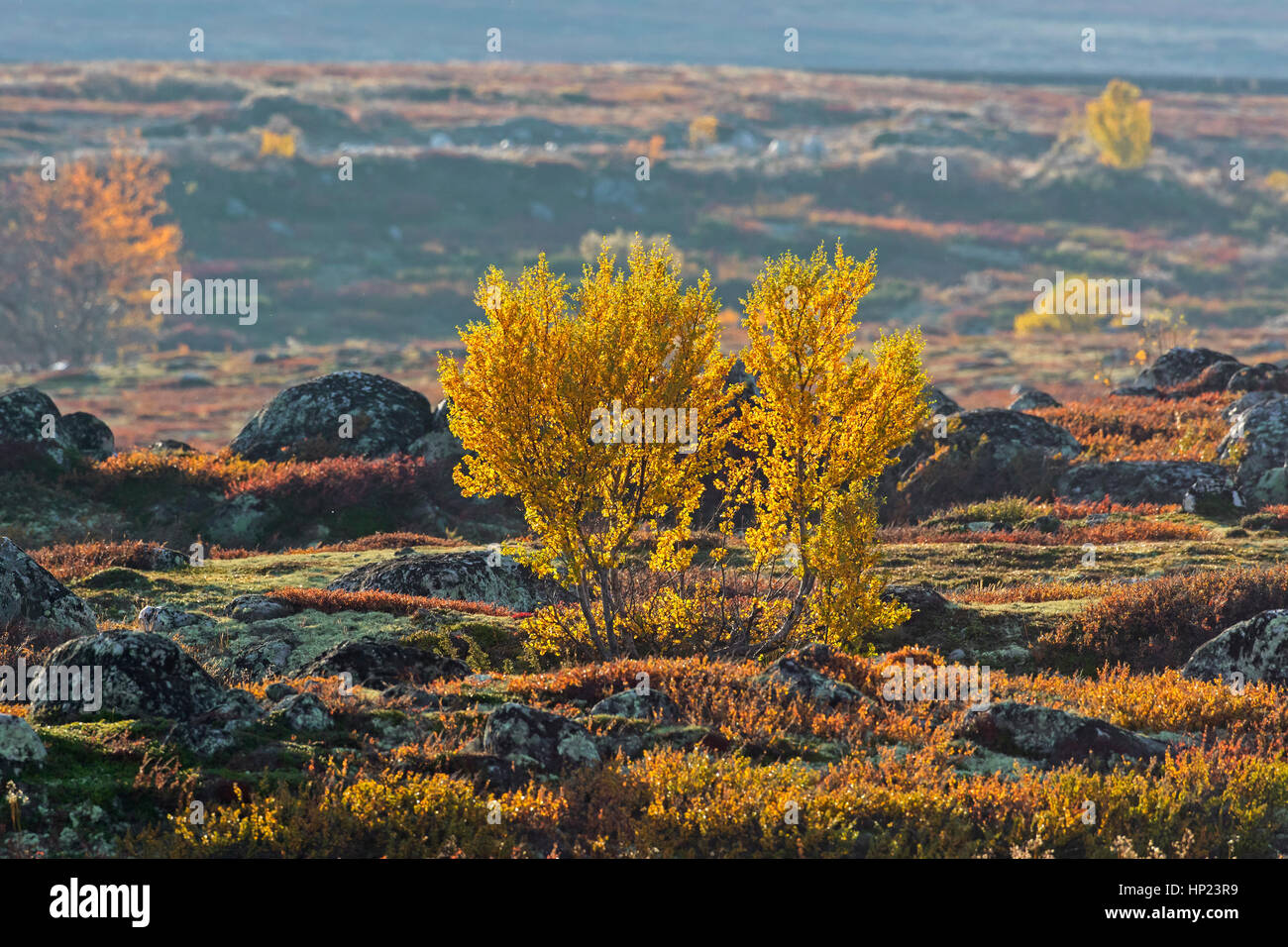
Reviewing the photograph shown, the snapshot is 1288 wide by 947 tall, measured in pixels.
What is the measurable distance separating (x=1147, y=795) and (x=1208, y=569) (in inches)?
436

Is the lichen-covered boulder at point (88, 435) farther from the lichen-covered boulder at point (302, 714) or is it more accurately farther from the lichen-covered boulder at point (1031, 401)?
the lichen-covered boulder at point (1031, 401)

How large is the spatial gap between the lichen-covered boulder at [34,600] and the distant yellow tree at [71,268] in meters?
83.5

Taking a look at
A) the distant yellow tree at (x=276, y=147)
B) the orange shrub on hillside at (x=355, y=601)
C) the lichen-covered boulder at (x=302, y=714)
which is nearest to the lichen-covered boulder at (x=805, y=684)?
the lichen-covered boulder at (x=302, y=714)

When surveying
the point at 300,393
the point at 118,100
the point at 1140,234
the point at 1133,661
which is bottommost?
the point at 1133,661

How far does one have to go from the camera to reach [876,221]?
412 ft

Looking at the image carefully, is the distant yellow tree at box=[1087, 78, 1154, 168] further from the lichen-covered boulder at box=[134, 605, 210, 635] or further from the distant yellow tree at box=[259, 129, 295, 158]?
the lichen-covered boulder at box=[134, 605, 210, 635]

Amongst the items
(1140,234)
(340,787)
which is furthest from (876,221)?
(340,787)

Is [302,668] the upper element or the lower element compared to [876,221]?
lower

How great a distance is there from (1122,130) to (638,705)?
471ft

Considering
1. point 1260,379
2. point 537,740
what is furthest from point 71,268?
point 537,740

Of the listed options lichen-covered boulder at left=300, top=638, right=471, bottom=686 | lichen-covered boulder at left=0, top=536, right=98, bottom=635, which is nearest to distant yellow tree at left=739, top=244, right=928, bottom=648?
lichen-covered boulder at left=300, top=638, right=471, bottom=686

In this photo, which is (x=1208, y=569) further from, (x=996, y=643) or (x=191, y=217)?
(x=191, y=217)

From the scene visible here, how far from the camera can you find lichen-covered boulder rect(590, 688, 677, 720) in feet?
46.9

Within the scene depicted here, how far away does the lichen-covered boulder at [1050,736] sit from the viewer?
1376cm
